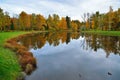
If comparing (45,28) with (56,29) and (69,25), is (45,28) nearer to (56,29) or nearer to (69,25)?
(56,29)

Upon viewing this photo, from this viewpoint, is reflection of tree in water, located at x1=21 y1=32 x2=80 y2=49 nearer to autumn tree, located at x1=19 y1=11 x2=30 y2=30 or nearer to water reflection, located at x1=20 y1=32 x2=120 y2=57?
water reflection, located at x1=20 y1=32 x2=120 y2=57

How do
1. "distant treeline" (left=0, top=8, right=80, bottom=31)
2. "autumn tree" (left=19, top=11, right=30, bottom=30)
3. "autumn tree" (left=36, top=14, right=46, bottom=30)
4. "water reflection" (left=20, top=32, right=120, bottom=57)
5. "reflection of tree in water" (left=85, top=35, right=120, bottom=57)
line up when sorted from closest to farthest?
"reflection of tree in water" (left=85, top=35, right=120, bottom=57)
"water reflection" (left=20, top=32, right=120, bottom=57)
"distant treeline" (left=0, top=8, right=80, bottom=31)
"autumn tree" (left=19, top=11, right=30, bottom=30)
"autumn tree" (left=36, top=14, right=46, bottom=30)

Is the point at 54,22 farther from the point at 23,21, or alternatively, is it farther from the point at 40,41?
the point at 40,41

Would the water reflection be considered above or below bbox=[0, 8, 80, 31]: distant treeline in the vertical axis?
below

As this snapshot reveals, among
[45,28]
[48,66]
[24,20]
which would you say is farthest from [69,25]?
[48,66]

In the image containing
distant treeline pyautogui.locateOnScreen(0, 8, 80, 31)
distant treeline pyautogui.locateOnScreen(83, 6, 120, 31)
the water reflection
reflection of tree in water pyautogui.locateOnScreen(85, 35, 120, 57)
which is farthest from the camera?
distant treeline pyautogui.locateOnScreen(0, 8, 80, 31)

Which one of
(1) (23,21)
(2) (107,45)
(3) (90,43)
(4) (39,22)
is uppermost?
(1) (23,21)

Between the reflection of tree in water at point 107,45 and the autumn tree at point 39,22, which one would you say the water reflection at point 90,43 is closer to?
the reflection of tree in water at point 107,45

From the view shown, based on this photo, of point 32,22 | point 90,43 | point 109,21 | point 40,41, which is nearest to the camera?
point 90,43

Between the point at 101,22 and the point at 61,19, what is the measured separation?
5376 cm

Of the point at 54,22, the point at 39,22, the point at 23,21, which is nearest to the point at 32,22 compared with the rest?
the point at 39,22

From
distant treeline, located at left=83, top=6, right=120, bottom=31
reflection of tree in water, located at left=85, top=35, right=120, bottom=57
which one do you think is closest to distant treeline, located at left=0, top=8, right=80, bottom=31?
distant treeline, located at left=83, top=6, right=120, bottom=31

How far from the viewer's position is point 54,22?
484 feet

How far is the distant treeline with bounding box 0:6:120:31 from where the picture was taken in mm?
95956
